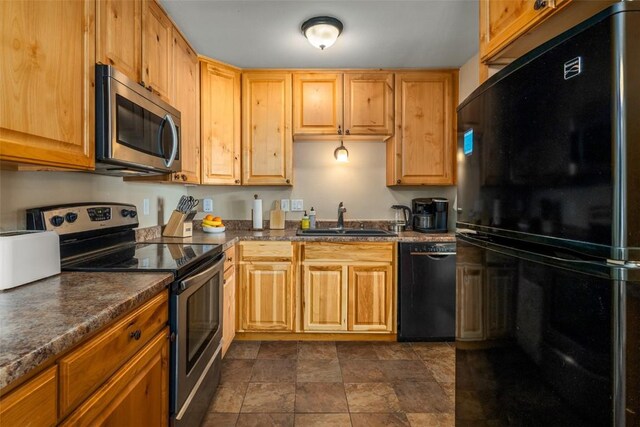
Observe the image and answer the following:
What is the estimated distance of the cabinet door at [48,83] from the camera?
90cm

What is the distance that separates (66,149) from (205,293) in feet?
2.89

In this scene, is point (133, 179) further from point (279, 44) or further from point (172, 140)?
point (279, 44)

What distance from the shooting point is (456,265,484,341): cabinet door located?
3.29ft

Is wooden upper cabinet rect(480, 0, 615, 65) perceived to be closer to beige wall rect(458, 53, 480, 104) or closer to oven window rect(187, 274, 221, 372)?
beige wall rect(458, 53, 480, 104)

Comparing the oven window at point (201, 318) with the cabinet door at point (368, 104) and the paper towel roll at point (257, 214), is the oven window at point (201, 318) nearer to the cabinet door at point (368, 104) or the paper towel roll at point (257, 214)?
the paper towel roll at point (257, 214)

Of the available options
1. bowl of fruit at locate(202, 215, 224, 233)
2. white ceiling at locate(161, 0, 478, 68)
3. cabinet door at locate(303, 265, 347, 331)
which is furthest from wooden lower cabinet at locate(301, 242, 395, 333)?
white ceiling at locate(161, 0, 478, 68)

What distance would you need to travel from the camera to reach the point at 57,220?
4.52 feet

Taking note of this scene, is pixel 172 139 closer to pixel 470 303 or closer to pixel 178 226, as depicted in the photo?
pixel 178 226

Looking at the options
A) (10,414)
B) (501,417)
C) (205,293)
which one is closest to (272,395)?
(205,293)

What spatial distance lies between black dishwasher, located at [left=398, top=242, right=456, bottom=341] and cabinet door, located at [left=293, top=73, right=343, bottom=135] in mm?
1259

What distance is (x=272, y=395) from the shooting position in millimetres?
1899

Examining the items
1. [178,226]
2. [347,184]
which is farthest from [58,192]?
[347,184]

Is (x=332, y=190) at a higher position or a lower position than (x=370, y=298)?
higher

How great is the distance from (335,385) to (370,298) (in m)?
0.76
